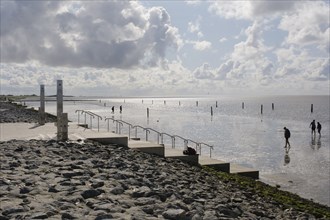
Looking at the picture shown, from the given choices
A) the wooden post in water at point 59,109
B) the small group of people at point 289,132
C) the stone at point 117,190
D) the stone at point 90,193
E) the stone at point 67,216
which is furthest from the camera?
the small group of people at point 289,132

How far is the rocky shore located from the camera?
703cm

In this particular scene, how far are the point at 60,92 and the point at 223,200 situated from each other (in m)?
10.9

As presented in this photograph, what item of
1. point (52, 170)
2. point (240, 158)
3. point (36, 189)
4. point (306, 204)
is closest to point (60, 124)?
point (52, 170)

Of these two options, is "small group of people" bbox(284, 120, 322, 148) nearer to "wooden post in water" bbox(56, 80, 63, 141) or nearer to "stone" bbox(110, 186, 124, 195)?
"wooden post in water" bbox(56, 80, 63, 141)

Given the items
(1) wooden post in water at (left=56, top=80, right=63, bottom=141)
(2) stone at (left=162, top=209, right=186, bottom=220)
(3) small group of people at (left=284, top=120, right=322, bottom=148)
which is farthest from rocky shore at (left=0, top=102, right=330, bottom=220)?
(3) small group of people at (left=284, top=120, right=322, bottom=148)

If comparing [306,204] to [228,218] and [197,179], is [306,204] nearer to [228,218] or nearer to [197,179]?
[197,179]

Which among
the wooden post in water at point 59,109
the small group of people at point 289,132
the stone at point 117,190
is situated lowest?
the small group of people at point 289,132

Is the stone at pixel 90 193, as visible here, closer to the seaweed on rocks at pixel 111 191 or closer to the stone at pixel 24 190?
→ the seaweed on rocks at pixel 111 191

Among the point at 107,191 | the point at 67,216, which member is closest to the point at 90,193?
the point at 107,191

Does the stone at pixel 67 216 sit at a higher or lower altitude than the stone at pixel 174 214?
higher

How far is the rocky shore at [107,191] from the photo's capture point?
23.1 feet

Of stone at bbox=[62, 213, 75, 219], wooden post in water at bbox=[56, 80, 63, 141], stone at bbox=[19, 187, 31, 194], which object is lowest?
stone at bbox=[62, 213, 75, 219]

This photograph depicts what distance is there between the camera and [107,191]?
8.43m

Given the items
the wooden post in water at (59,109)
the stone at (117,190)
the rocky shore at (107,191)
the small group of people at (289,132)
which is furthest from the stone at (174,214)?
the small group of people at (289,132)
